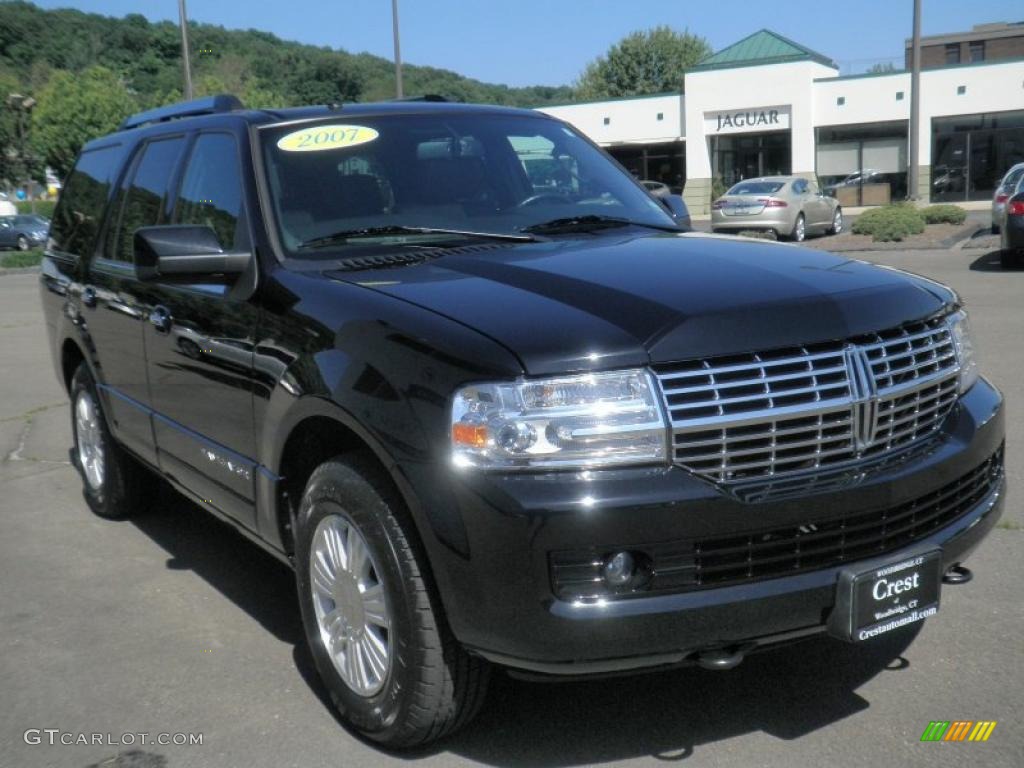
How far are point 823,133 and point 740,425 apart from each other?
40873mm

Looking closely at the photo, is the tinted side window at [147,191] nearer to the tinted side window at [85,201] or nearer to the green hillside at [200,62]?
the tinted side window at [85,201]

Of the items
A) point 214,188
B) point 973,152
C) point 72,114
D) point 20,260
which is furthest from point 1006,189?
point 72,114

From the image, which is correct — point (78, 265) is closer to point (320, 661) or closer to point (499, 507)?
Answer: point (320, 661)

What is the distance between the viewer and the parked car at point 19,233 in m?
40.2

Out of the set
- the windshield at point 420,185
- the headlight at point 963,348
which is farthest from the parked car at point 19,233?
the headlight at point 963,348

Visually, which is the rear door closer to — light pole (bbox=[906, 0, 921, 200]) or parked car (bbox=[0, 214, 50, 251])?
light pole (bbox=[906, 0, 921, 200])

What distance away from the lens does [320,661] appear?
3.49 m

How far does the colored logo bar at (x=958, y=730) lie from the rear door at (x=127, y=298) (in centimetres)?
318

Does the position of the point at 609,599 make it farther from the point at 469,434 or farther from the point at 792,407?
the point at 792,407

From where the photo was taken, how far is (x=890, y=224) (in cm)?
2155

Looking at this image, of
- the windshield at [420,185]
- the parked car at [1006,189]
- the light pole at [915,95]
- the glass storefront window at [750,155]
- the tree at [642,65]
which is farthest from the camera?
the tree at [642,65]

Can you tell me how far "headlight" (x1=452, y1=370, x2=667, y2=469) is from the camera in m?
2.72

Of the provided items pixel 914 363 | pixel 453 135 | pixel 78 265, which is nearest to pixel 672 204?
pixel 453 135

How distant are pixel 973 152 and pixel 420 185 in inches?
1557
